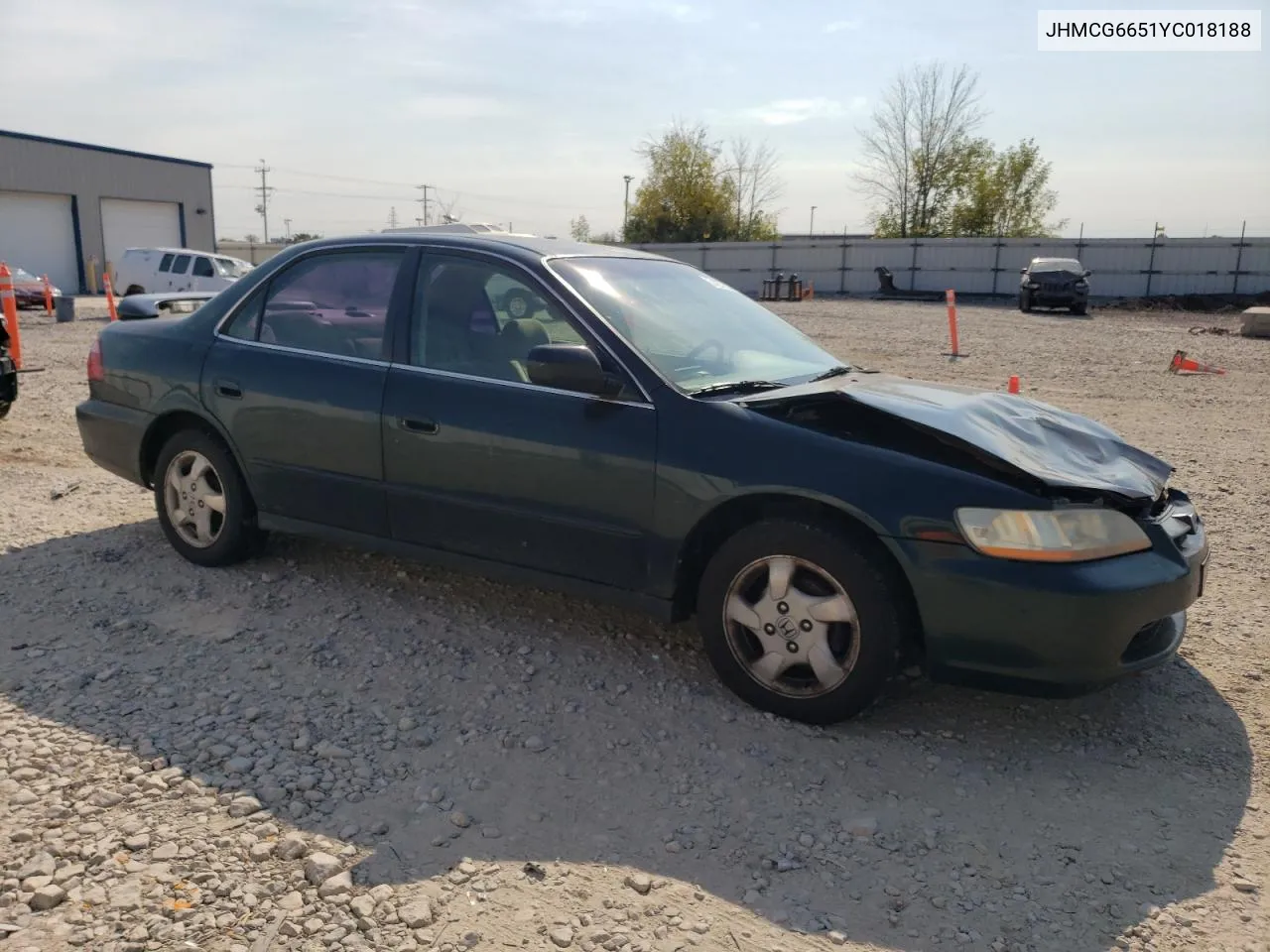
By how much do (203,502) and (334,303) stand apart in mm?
1225

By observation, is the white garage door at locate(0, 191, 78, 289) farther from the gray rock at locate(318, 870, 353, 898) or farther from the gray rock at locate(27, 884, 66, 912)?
the gray rock at locate(318, 870, 353, 898)

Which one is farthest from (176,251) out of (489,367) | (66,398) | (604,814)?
(604,814)

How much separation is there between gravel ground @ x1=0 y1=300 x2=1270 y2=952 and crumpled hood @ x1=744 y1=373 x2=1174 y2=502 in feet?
2.85

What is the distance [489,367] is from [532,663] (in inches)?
46.7

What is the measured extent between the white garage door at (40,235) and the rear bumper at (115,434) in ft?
125

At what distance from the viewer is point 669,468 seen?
3.48m

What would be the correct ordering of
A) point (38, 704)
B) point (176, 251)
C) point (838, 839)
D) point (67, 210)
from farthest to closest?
point (67, 210) < point (176, 251) < point (38, 704) < point (838, 839)

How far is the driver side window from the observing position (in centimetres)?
386

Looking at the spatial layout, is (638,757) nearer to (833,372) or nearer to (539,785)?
(539,785)

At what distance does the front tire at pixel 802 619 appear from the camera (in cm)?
319

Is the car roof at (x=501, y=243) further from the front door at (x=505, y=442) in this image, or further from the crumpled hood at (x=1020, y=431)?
the crumpled hood at (x=1020, y=431)

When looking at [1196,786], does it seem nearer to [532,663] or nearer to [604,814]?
[604,814]

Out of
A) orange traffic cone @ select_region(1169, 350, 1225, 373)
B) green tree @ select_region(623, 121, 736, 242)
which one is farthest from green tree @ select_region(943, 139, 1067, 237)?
orange traffic cone @ select_region(1169, 350, 1225, 373)

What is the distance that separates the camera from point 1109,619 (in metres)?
3.03
